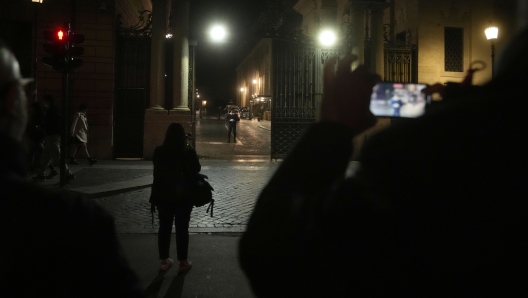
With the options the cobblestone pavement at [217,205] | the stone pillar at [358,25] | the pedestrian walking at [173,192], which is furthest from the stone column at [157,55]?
the pedestrian walking at [173,192]

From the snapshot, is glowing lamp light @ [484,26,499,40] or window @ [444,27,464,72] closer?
glowing lamp light @ [484,26,499,40]

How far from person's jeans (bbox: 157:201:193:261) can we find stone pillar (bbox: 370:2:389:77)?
14054 mm

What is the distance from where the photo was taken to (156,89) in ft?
58.0

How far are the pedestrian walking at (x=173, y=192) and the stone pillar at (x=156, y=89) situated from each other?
37.4ft

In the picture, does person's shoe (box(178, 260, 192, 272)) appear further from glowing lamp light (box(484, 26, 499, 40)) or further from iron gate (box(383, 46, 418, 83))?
iron gate (box(383, 46, 418, 83))

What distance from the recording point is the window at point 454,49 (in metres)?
20.4

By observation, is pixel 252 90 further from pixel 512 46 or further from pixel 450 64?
pixel 512 46

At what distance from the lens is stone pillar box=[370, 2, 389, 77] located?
18.7m

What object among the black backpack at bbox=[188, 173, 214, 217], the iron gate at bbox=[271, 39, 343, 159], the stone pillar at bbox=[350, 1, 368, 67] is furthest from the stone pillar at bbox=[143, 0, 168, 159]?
the black backpack at bbox=[188, 173, 214, 217]

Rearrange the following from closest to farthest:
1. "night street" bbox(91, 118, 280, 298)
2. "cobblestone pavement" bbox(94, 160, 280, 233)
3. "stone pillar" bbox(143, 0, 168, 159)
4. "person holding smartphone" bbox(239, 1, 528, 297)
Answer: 1. "person holding smartphone" bbox(239, 1, 528, 297)
2. "night street" bbox(91, 118, 280, 298)
3. "cobblestone pavement" bbox(94, 160, 280, 233)
4. "stone pillar" bbox(143, 0, 168, 159)

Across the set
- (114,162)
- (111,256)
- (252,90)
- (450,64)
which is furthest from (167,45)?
(252,90)

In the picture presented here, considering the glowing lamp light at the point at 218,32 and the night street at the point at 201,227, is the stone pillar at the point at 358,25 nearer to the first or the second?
the glowing lamp light at the point at 218,32

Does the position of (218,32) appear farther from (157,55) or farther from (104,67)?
(104,67)

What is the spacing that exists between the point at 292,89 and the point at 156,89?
5.06m
